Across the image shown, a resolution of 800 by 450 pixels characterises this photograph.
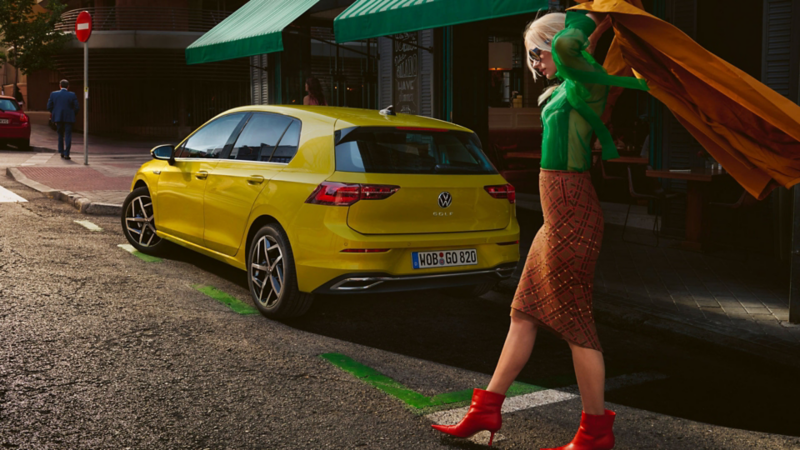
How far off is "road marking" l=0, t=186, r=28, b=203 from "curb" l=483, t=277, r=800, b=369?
9.32 metres

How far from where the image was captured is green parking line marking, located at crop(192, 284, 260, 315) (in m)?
5.85

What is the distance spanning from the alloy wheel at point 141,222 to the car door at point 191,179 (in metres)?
0.32

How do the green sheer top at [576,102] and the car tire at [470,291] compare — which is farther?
the car tire at [470,291]

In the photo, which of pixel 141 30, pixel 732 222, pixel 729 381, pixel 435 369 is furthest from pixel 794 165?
pixel 141 30

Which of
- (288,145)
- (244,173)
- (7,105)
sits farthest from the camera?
(7,105)

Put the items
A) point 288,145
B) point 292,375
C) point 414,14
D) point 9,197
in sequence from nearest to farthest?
point 292,375 → point 288,145 → point 414,14 → point 9,197

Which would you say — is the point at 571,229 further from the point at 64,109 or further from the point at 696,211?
the point at 64,109

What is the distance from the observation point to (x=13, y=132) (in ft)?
78.7

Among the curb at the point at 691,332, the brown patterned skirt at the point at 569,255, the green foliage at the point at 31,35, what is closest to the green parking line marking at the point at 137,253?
the curb at the point at 691,332

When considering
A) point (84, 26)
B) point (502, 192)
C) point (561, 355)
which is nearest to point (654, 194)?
point (502, 192)

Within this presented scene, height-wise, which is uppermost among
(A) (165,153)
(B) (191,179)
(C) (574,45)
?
(C) (574,45)

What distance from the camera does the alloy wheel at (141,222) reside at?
7.88 meters

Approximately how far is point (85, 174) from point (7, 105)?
974 centimetres

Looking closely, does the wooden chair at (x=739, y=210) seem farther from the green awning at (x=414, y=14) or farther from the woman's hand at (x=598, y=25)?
the woman's hand at (x=598, y=25)
